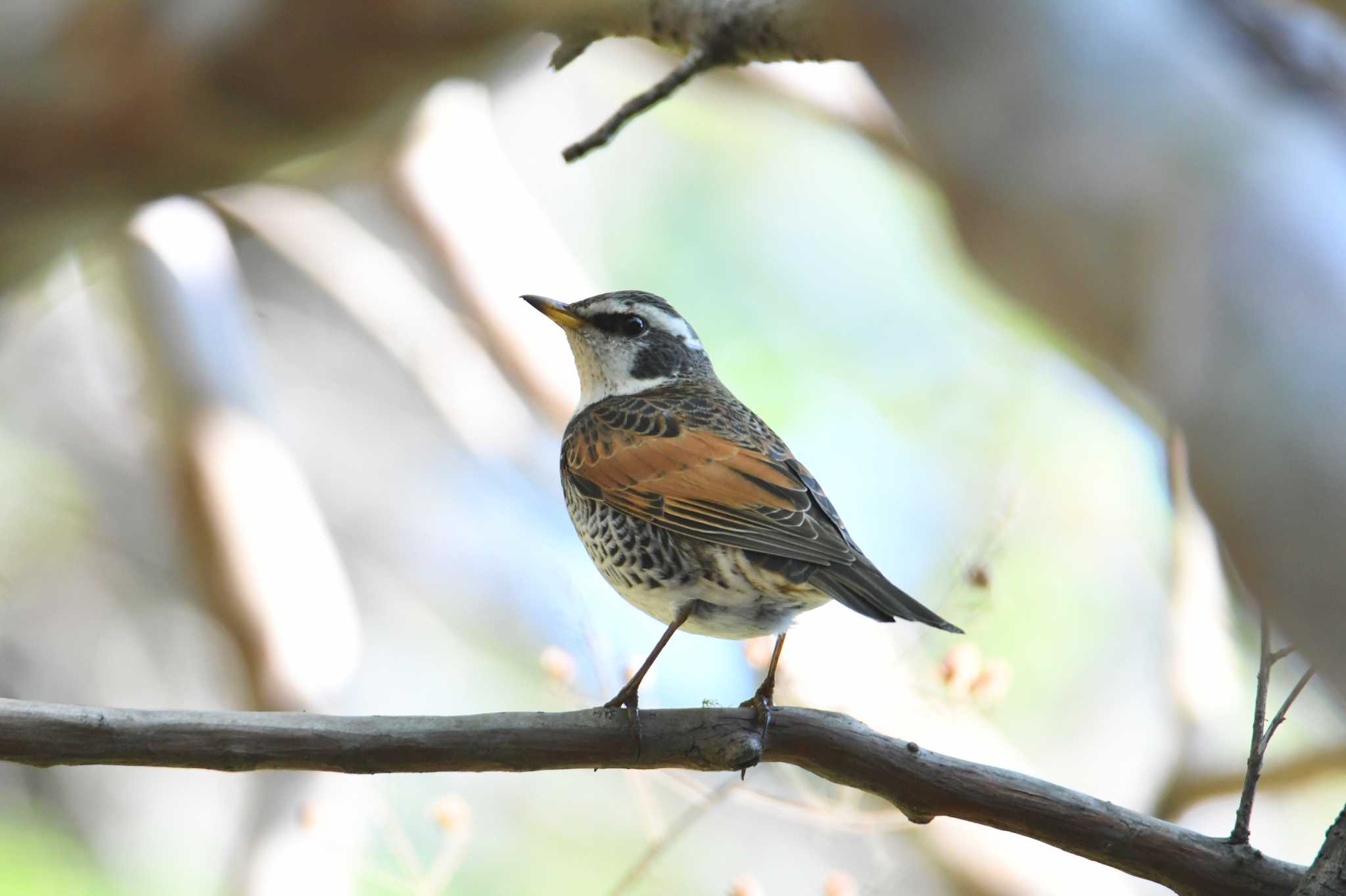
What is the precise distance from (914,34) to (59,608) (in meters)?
7.43

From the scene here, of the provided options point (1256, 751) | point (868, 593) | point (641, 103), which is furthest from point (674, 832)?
point (641, 103)

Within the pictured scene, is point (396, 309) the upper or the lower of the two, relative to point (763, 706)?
lower

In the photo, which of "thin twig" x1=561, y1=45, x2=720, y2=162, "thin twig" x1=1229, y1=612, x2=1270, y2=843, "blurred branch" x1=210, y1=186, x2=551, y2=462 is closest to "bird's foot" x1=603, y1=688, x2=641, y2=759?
"thin twig" x1=1229, y1=612, x2=1270, y2=843

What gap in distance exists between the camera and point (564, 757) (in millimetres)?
2623

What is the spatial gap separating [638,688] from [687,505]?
580mm

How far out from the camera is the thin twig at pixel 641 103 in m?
3.14

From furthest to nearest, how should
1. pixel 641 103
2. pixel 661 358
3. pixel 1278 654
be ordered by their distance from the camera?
pixel 661 358
pixel 641 103
pixel 1278 654

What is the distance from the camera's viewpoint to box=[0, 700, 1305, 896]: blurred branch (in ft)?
7.98

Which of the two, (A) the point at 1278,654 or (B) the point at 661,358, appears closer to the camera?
(A) the point at 1278,654

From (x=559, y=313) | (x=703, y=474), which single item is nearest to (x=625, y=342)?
(x=559, y=313)

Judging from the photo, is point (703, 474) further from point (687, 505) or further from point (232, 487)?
point (232, 487)

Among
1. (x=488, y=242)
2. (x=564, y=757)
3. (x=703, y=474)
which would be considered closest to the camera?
(x=564, y=757)

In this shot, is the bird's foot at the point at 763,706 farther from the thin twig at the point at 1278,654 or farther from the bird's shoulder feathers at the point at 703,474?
the thin twig at the point at 1278,654

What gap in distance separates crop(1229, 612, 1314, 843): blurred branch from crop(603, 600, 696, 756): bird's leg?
1.17 meters
